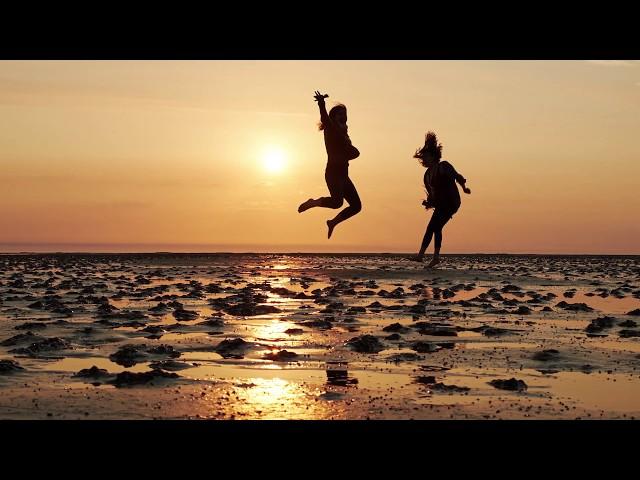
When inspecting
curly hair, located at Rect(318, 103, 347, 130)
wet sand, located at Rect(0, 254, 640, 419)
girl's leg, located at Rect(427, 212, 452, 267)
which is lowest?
wet sand, located at Rect(0, 254, 640, 419)

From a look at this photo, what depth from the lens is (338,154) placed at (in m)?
11.2

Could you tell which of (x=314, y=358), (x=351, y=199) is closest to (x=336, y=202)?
(x=351, y=199)

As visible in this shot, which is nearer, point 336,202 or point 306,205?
point 336,202

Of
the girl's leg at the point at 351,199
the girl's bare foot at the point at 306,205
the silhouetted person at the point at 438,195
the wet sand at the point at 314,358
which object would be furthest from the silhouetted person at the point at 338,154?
the wet sand at the point at 314,358

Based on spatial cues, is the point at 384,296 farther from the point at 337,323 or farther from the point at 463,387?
the point at 463,387

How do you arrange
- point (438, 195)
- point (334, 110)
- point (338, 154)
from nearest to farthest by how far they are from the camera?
point (338, 154)
point (334, 110)
point (438, 195)

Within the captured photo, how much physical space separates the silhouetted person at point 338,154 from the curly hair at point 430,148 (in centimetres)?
241

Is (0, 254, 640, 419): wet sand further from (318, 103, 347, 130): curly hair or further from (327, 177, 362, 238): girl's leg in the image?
(318, 103, 347, 130): curly hair

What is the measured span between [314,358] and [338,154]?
24.7ft

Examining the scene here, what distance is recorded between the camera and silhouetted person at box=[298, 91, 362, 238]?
36.5 ft

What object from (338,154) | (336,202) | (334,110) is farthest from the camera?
(336,202)

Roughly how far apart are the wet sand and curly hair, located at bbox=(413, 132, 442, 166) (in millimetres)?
4013

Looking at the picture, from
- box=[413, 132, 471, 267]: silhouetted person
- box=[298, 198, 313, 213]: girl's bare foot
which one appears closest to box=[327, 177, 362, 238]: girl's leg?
box=[298, 198, 313, 213]: girl's bare foot

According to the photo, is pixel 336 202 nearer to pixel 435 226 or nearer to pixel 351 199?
pixel 351 199
